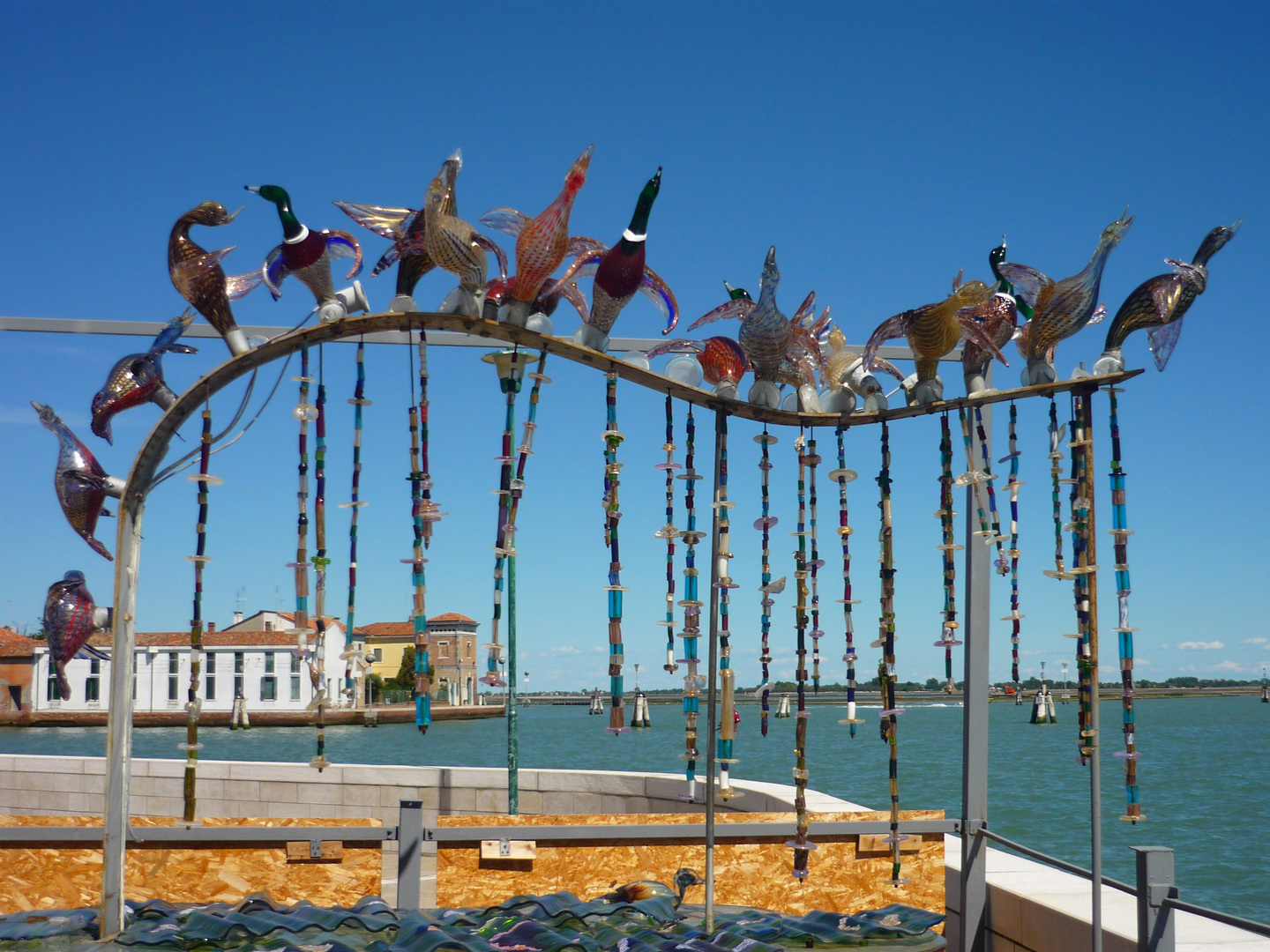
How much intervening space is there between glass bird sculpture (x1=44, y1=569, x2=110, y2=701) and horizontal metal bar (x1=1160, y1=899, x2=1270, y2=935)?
467 cm

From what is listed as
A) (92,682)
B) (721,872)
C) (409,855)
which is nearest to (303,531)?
(409,855)

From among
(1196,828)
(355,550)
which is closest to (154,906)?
(355,550)

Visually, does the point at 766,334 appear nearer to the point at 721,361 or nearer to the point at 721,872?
the point at 721,361

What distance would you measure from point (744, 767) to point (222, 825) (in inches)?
1062

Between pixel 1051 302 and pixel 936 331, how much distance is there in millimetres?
461

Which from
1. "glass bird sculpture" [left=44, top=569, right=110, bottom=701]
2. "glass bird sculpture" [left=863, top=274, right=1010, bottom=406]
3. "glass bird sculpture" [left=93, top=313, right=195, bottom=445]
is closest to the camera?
"glass bird sculpture" [left=863, top=274, right=1010, bottom=406]

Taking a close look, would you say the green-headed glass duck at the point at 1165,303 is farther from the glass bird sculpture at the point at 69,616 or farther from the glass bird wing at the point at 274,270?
the glass bird sculpture at the point at 69,616

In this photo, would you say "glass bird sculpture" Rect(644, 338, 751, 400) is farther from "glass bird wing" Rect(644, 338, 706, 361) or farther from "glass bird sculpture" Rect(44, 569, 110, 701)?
"glass bird sculpture" Rect(44, 569, 110, 701)

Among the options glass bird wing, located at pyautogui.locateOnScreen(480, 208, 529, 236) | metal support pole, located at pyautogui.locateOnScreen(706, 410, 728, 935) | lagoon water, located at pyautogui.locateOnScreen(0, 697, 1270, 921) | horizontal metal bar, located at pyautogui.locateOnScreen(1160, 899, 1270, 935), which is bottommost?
lagoon water, located at pyautogui.locateOnScreen(0, 697, 1270, 921)

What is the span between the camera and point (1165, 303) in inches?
161

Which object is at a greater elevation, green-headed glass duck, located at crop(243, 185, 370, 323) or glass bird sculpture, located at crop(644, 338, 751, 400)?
green-headed glass duck, located at crop(243, 185, 370, 323)

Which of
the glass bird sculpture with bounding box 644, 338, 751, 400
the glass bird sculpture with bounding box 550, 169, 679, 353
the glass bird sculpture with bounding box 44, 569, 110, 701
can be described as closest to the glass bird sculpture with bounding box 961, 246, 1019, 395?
the glass bird sculpture with bounding box 644, 338, 751, 400

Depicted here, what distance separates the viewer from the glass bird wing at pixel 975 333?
14.3 feet

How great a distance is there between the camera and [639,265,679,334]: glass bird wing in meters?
4.48
